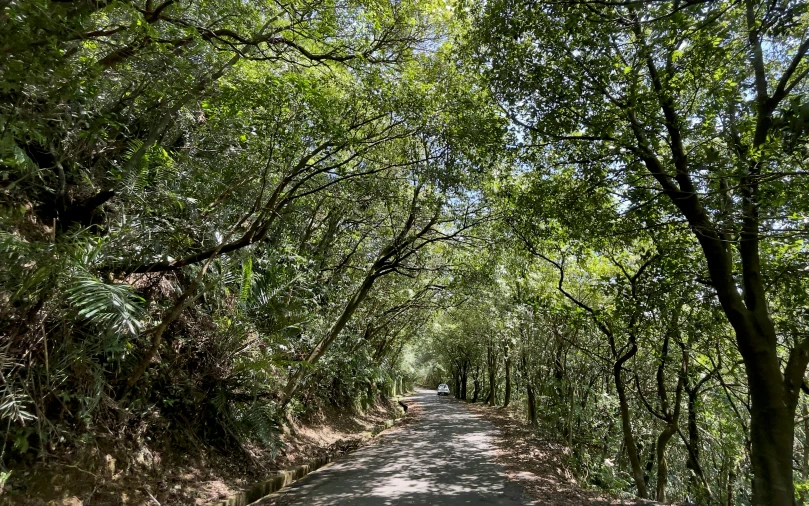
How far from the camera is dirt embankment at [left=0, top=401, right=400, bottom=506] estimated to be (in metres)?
4.15

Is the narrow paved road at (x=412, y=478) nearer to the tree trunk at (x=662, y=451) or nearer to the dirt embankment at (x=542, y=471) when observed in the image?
the dirt embankment at (x=542, y=471)

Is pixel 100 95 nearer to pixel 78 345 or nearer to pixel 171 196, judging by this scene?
pixel 171 196

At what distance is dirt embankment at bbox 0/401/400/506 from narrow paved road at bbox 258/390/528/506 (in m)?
0.93

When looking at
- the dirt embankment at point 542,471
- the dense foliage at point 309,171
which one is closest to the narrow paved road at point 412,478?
the dirt embankment at point 542,471

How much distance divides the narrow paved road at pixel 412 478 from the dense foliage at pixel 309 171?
1.79 meters

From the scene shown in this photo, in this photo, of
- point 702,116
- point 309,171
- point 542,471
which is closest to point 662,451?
point 542,471

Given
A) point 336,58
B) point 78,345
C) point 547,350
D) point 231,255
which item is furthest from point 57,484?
point 547,350

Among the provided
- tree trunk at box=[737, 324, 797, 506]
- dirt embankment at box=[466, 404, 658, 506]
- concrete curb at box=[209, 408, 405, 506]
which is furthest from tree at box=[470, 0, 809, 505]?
concrete curb at box=[209, 408, 405, 506]

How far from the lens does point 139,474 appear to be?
5.30 m

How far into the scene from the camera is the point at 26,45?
2.54 metres

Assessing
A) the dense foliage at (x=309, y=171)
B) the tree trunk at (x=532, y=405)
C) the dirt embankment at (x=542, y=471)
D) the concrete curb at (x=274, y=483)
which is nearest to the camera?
the dense foliage at (x=309, y=171)

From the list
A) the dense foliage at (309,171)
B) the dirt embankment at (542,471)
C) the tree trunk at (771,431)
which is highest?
the dense foliage at (309,171)

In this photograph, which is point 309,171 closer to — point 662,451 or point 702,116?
point 702,116

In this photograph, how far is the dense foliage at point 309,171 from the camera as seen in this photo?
4133 millimetres
